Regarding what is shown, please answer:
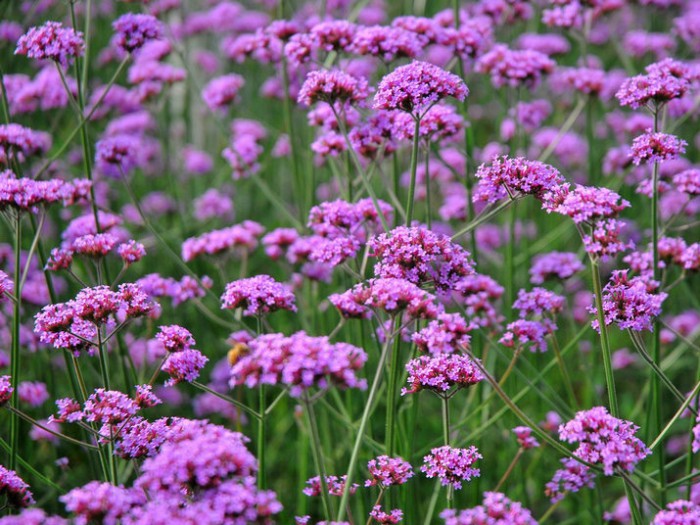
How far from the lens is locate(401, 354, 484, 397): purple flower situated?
2.09 meters

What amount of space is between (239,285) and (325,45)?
1160 mm

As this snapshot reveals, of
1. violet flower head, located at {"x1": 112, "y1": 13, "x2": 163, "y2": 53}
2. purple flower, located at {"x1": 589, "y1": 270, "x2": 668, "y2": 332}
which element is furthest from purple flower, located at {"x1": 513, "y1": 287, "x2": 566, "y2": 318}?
violet flower head, located at {"x1": 112, "y1": 13, "x2": 163, "y2": 53}

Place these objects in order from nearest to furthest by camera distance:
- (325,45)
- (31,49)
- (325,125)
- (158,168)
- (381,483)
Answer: (381,483) → (31,49) → (325,45) → (325,125) → (158,168)

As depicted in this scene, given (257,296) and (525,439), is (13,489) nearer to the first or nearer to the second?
(257,296)

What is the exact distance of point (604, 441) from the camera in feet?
→ 6.23

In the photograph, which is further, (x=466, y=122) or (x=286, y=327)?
(x=286, y=327)

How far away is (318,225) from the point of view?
279 centimetres

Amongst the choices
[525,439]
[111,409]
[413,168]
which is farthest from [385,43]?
[111,409]

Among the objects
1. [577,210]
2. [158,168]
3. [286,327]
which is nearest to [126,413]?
[577,210]

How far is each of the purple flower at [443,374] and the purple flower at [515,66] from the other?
177cm

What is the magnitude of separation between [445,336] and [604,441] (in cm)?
52

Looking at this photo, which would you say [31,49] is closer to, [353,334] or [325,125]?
[325,125]

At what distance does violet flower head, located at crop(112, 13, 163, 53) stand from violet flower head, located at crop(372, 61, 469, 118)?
124 cm

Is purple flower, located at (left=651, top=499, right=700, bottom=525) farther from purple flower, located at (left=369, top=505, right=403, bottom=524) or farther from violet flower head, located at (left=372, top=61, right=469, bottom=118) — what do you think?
violet flower head, located at (left=372, top=61, right=469, bottom=118)
